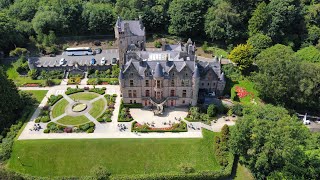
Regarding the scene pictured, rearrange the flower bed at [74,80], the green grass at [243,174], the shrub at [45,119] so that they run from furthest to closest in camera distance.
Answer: the flower bed at [74,80] < the shrub at [45,119] < the green grass at [243,174]

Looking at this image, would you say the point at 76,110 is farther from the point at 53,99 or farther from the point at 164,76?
the point at 164,76

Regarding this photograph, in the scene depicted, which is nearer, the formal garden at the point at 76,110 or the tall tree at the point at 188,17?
the formal garden at the point at 76,110

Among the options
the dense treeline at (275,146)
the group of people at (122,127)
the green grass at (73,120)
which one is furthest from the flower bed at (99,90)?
the dense treeline at (275,146)

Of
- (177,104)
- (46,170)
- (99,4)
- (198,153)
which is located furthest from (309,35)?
(46,170)

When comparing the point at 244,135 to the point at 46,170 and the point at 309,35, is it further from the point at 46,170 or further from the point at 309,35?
the point at 309,35

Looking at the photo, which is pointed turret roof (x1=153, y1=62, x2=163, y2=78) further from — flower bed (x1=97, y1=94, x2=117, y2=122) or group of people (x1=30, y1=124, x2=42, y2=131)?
group of people (x1=30, y1=124, x2=42, y2=131)

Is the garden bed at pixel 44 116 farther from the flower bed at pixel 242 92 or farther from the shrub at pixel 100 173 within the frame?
the flower bed at pixel 242 92

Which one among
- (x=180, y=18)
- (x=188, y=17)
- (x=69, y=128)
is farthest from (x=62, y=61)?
(x=188, y=17)
